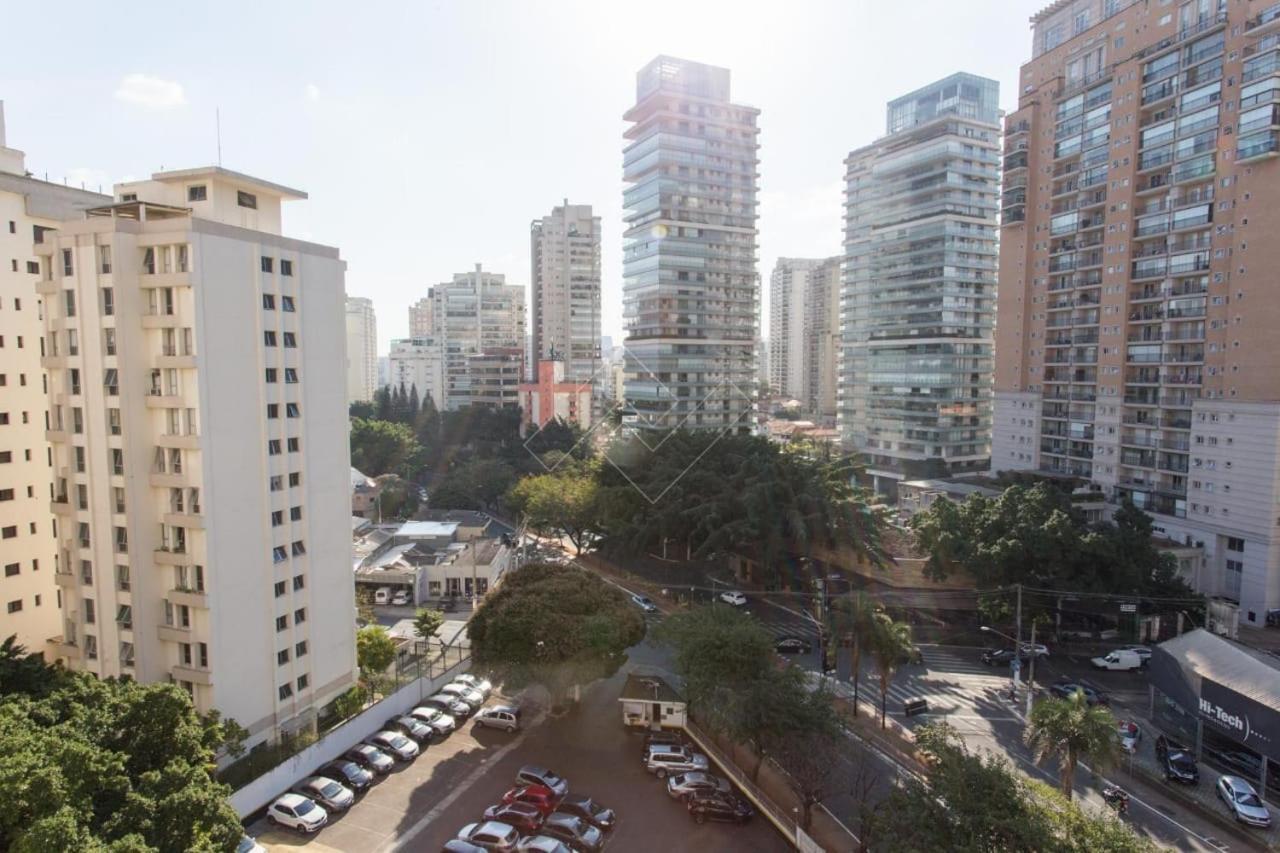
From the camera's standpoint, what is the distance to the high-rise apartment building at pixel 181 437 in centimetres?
1517

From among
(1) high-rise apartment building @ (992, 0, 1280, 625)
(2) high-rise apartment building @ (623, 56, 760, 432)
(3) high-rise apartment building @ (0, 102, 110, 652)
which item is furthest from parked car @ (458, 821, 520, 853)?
(2) high-rise apartment building @ (623, 56, 760, 432)

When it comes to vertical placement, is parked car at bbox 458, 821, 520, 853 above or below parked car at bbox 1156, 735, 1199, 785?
above

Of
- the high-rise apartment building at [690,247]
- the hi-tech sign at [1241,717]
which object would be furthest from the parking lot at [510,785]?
the high-rise apartment building at [690,247]

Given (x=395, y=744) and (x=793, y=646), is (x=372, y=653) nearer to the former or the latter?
(x=395, y=744)

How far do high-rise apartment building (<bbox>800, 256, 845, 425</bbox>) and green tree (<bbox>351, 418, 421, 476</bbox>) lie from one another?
46.7m

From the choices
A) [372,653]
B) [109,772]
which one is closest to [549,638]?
[372,653]

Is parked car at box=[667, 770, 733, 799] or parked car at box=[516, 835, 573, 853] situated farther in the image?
parked car at box=[667, 770, 733, 799]

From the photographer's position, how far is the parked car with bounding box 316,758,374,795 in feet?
51.6

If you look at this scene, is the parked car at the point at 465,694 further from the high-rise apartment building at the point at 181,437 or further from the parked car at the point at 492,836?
the parked car at the point at 492,836

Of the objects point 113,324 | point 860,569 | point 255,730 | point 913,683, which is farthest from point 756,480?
point 113,324

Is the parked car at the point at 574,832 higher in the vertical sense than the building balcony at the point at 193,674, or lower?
lower

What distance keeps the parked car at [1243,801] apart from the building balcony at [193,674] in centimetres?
2042

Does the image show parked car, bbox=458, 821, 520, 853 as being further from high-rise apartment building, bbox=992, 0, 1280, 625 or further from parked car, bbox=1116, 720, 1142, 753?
high-rise apartment building, bbox=992, 0, 1280, 625

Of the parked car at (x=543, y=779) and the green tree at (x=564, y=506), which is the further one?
the green tree at (x=564, y=506)
